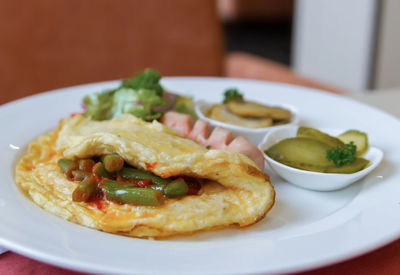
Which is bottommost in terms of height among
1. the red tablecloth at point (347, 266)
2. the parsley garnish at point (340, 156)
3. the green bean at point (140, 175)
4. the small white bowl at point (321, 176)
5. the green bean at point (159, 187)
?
the red tablecloth at point (347, 266)

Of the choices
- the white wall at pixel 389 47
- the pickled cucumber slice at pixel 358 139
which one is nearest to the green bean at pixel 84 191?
the pickled cucumber slice at pixel 358 139

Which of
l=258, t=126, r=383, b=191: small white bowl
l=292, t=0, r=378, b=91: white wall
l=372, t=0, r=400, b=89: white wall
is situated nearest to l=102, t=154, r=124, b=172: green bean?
l=258, t=126, r=383, b=191: small white bowl

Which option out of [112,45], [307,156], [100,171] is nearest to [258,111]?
[307,156]

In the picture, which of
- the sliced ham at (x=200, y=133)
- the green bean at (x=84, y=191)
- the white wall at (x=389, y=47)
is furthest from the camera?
the white wall at (x=389, y=47)

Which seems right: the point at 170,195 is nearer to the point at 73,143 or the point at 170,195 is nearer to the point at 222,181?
the point at 222,181

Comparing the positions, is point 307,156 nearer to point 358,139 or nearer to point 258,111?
point 358,139

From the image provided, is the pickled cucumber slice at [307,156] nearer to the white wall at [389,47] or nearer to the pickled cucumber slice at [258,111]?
the pickled cucumber slice at [258,111]
